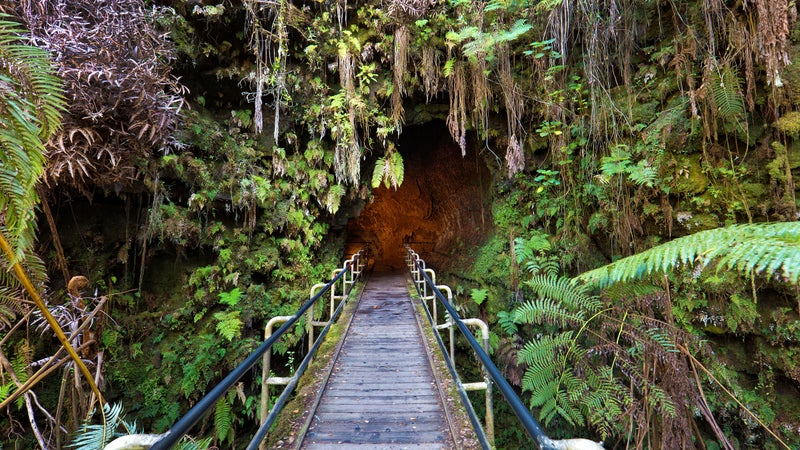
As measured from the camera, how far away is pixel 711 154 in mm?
4344

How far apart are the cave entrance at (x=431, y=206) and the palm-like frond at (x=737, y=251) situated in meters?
6.91

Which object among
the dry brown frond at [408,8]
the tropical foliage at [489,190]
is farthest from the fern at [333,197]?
the dry brown frond at [408,8]

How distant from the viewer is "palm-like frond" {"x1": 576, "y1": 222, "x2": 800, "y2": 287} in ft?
5.67

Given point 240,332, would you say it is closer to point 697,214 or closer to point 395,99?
point 395,99

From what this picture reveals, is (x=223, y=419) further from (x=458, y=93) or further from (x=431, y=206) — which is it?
(x=431, y=206)

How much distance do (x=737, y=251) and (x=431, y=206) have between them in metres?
13.1

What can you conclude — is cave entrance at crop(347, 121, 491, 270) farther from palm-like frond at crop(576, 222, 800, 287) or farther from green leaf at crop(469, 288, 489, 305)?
palm-like frond at crop(576, 222, 800, 287)

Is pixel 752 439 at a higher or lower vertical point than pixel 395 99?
lower

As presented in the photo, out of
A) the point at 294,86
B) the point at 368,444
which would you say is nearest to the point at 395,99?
the point at 294,86

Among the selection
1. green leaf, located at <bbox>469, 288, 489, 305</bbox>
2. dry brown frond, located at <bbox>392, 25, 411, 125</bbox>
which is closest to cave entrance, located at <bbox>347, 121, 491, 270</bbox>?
green leaf, located at <bbox>469, 288, 489, 305</bbox>

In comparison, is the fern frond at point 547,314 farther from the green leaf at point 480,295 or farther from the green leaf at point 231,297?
the green leaf at point 231,297

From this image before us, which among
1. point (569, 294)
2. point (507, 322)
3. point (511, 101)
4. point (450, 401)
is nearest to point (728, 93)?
point (569, 294)

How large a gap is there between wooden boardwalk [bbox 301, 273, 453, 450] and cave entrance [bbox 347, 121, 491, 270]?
5.44 metres

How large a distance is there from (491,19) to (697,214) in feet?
15.9
